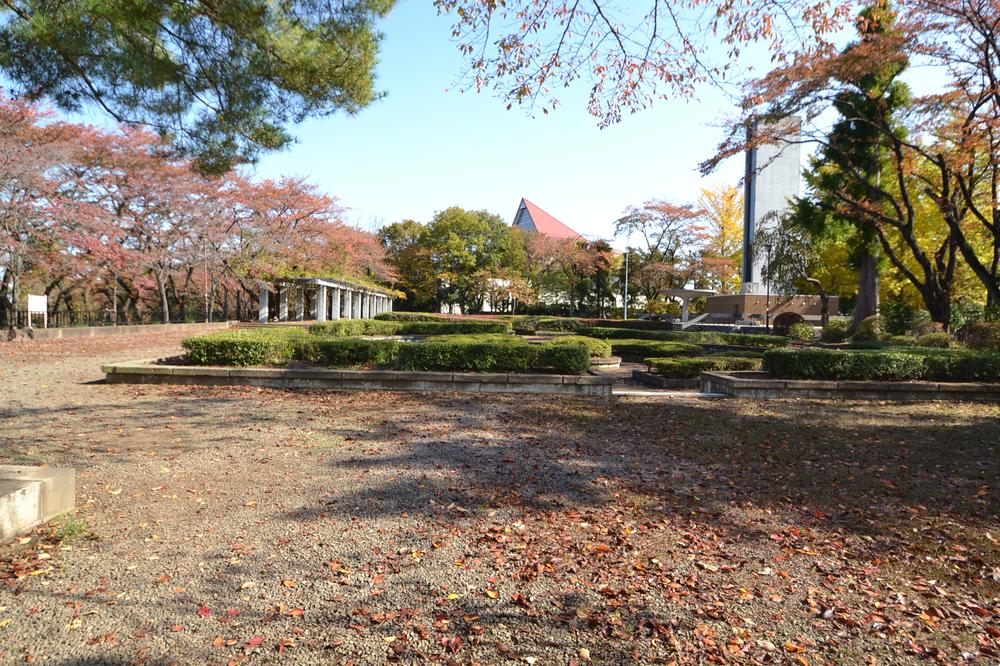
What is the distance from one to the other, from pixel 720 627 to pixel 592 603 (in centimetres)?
54

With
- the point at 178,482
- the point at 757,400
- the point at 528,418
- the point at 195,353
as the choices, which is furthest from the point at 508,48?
the point at 195,353

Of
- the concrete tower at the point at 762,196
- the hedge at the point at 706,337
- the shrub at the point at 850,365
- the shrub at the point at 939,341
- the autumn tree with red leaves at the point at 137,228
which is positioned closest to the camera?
the shrub at the point at 850,365

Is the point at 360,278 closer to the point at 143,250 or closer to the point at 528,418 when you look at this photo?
the point at 143,250

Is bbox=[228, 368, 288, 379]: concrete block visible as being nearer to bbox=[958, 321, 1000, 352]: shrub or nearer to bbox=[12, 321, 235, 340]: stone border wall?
bbox=[12, 321, 235, 340]: stone border wall

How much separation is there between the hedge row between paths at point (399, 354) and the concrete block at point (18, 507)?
584 cm

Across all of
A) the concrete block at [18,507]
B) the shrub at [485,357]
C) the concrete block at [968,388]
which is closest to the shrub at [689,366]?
the shrub at [485,357]

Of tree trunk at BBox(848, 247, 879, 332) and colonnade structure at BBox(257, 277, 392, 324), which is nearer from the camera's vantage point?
tree trunk at BBox(848, 247, 879, 332)

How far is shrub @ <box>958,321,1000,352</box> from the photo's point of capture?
1293 cm

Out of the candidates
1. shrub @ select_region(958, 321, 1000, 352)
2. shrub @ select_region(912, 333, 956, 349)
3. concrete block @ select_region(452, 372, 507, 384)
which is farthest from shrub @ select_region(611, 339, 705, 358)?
concrete block @ select_region(452, 372, 507, 384)

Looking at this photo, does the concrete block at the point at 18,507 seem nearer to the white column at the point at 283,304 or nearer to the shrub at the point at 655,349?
the shrub at the point at 655,349

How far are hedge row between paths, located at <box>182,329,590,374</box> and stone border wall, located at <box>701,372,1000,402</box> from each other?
2.55 m

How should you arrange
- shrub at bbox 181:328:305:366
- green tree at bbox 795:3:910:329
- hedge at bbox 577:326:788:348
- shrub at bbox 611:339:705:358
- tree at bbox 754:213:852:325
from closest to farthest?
shrub at bbox 181:328:305:366 → green tree at bbox 795:3:910:329 → shrub at bbox 611:339:705:358 → hedge at bbox 577:326:788:348 → tree at bbox 754:213:852:325

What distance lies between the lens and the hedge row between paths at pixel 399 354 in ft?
29.0

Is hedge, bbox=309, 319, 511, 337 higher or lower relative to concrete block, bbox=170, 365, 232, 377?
higher
